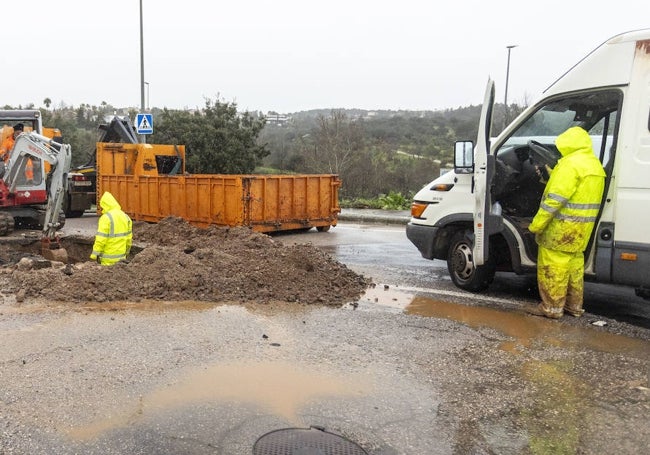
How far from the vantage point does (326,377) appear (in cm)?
466

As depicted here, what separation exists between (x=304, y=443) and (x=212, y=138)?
97.8 ft

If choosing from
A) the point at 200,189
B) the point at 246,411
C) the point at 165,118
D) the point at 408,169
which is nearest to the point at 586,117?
the point at 246,411

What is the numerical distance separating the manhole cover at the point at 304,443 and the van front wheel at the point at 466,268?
4.31 metres

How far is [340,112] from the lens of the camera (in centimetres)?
2897

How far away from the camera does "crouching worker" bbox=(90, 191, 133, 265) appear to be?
333 inches

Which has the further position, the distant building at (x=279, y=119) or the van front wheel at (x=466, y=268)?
the distant building at (x=279, y=119)

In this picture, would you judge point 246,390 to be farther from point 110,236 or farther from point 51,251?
point 51,251

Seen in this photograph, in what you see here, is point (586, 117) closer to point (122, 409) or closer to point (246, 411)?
point (246, 411)

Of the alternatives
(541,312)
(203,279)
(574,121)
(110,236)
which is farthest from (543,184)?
(110,236)

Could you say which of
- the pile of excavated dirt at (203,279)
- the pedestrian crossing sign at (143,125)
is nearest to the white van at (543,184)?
the pile of excavated dirt at (203,279)

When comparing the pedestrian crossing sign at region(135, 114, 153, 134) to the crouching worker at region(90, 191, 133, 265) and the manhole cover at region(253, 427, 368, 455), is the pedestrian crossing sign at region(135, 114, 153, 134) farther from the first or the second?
the manhole cover at region(253, 427, 368, 455)

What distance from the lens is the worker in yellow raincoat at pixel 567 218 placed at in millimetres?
5934

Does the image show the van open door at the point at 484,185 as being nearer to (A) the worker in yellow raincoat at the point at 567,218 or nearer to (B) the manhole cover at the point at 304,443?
(A) the worker in yellow raincoat at the point at 567,218

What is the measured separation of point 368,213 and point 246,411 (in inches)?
624
